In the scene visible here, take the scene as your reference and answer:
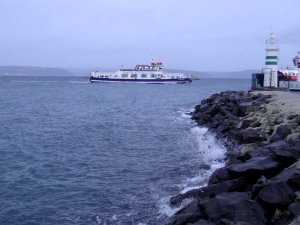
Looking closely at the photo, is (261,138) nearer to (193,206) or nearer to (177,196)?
(177,196)

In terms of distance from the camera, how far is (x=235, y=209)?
6395 millimetres

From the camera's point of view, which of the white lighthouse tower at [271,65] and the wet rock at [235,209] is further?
the white lighthouse tower at [271,65]

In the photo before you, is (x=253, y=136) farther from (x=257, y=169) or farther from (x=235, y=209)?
(x=235, y=209)

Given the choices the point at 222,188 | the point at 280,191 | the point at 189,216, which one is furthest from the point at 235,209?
the point at 222,188

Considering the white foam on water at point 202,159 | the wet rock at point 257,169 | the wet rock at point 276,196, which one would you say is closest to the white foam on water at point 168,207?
the white foam on water at point 202,159

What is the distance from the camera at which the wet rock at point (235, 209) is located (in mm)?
6223

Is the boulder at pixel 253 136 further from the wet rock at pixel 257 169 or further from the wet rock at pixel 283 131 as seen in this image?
the wet rock at pixel 257 169

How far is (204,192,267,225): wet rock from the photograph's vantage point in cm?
622

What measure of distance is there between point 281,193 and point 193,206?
68.5 inches

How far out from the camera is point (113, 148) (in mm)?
17219

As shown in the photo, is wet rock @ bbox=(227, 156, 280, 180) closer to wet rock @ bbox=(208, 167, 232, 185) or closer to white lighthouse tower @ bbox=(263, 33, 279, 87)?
wet rock @ bbox=(208, 167, 232, 185)

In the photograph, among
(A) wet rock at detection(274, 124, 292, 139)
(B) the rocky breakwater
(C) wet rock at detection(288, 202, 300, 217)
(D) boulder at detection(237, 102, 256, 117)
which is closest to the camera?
(C) wet rock at detection(288, 202, 300, 217)

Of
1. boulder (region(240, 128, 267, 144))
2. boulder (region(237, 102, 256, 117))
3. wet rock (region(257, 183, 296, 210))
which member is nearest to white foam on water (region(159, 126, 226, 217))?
boulder (region(240, 128, 267, 144))

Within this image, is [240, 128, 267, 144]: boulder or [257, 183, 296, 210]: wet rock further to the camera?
[240, 128, 267, 144]: boulder
